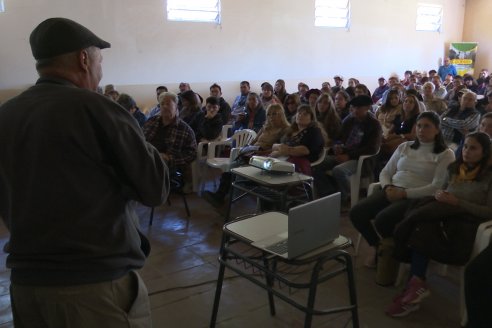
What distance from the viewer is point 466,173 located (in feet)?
8.17

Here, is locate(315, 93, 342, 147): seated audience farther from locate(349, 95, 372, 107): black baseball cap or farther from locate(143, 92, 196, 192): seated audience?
locate(143, 92, 196, 192): seated audience

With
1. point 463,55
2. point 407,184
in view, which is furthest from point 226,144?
point 463,55

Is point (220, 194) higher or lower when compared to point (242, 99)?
lower

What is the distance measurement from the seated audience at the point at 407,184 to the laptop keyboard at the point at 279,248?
1154mm

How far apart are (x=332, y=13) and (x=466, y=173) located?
7.33 meters

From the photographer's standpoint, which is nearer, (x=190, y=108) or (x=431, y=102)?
(x=190, y=108)

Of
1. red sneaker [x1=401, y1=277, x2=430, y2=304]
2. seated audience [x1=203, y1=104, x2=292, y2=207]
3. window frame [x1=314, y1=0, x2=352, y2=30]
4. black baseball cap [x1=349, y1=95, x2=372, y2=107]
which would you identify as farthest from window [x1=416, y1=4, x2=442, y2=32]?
red sneaker [x1=401, y1=277, x2=430, y2=304]

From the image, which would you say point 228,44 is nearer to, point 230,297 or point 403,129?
point 403,129

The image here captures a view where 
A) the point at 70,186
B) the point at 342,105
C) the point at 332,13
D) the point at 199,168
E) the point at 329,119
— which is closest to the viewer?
the point at 70,186

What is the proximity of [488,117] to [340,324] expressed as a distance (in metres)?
1.87

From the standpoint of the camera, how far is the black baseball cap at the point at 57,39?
42.4 inches

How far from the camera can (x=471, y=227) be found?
2316 millimetres

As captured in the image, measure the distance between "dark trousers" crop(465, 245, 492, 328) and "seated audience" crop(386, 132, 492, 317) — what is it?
0.85ft

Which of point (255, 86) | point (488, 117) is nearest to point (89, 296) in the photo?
point (488, 117)
